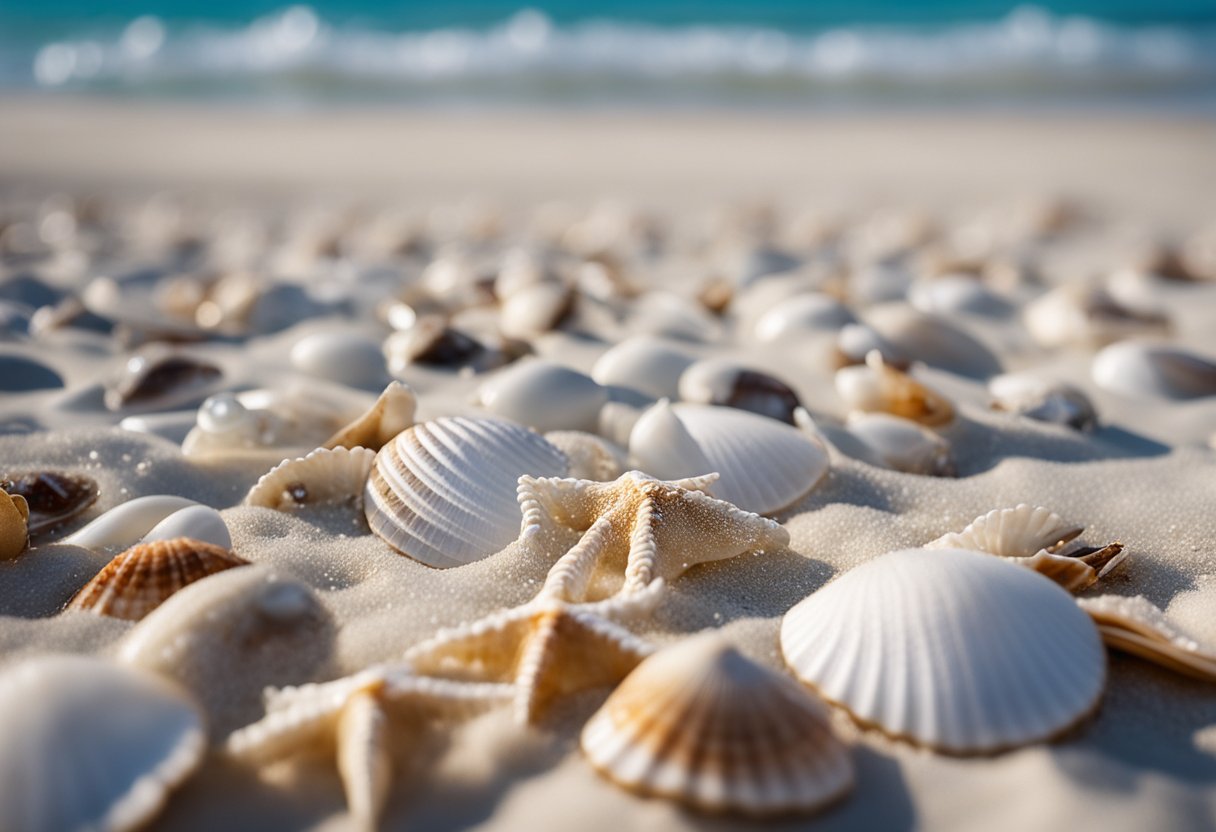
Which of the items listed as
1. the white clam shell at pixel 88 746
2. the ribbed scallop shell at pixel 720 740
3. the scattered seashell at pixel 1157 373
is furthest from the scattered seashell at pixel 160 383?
the scattered seashell at pixel 1157 373

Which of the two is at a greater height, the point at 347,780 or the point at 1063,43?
the point at 1063,43

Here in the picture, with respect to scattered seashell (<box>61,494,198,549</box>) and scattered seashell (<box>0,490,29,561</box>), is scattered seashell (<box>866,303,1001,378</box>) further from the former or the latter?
scattered seashell (<box>0,490,29,561</box>)

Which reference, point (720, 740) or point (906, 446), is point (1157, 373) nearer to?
point (906, 446)

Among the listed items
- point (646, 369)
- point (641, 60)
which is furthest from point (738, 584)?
point (641, 60)

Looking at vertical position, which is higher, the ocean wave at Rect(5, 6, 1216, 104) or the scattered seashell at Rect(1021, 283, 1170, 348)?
the ocean wave at Rect(5, 6, 1216, 104)

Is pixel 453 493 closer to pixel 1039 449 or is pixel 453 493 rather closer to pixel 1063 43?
pixel 1039 449

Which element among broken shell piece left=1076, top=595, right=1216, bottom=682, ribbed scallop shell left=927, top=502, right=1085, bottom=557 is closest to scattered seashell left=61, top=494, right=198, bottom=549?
ribbed scallop shell left=927, top=502, right=1085, bottom=557

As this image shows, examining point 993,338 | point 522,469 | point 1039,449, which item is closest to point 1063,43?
point 993,338
